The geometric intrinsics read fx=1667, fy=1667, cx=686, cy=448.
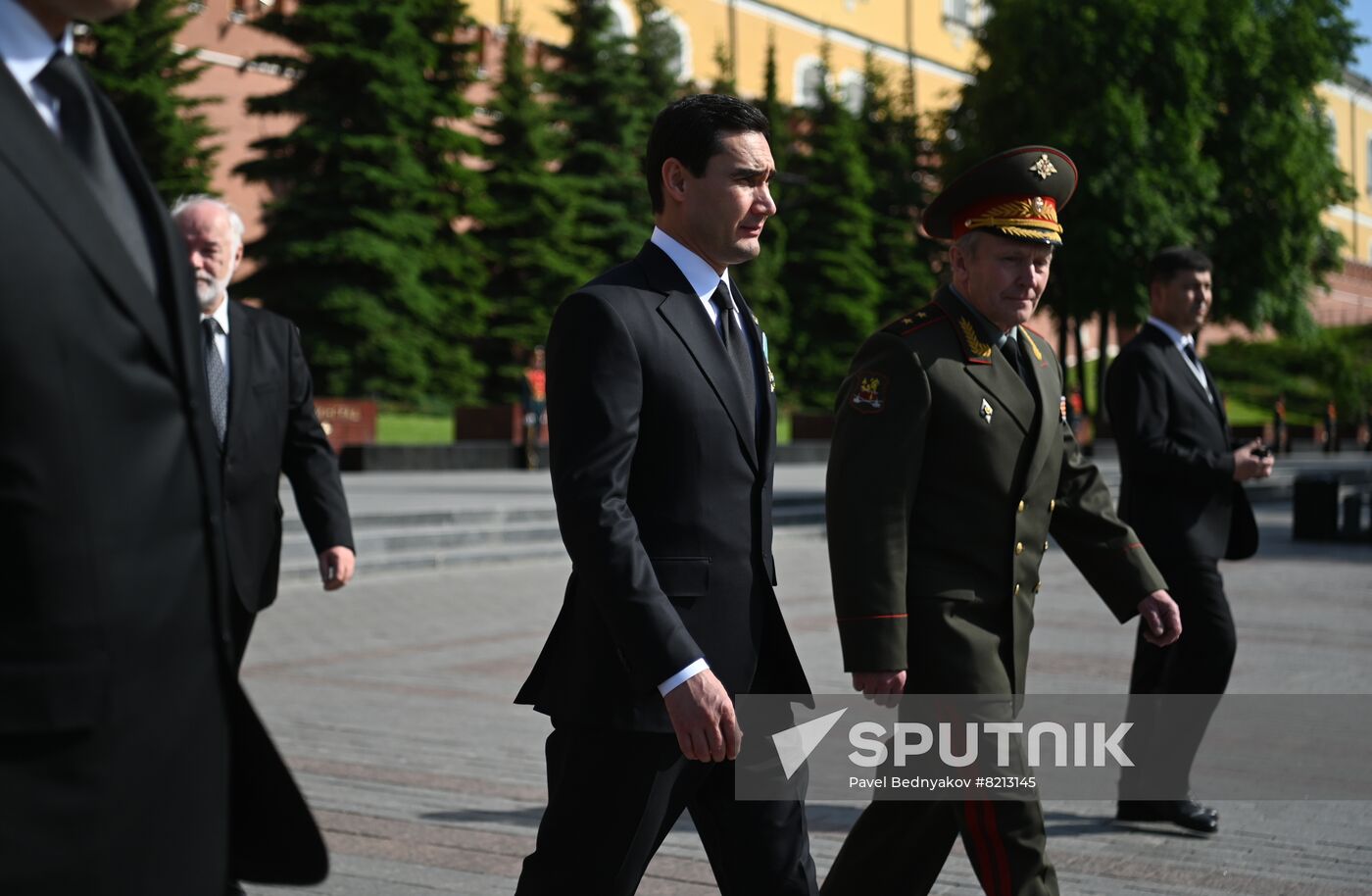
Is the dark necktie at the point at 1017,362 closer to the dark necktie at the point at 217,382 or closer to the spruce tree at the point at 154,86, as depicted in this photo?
the dark necktie at the point at 217,382

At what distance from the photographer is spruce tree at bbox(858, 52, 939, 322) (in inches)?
2028

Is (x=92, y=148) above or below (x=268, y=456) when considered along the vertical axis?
above

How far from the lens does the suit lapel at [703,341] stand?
2.93 metres

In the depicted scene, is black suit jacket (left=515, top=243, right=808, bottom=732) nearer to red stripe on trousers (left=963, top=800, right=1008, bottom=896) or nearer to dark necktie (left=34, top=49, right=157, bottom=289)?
red stripe on trousers (left=963, top=800, right=1008, bottom=896)

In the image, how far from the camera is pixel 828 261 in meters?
49.4

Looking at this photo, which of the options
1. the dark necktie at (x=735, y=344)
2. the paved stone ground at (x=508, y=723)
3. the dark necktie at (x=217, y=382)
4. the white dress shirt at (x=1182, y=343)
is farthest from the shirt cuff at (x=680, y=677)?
the white dress shirt at (x=1182, y=343)

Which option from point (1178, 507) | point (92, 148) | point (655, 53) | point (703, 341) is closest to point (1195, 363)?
point (1178, 507)

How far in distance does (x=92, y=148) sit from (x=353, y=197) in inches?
1279

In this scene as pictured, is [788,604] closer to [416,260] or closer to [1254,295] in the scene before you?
[416,260]

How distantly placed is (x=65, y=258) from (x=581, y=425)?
1287mm

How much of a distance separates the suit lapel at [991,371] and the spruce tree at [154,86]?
3041cm

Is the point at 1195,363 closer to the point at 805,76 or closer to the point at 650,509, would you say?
the point at 650,509

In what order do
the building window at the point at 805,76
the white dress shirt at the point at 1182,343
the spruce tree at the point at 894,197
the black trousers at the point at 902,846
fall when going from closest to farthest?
the black trousers at the point at 902,846 → the white dress shirt at the point at 1182,343 → the spruce tree at the point at 894,197 → the building window at the point at 805,76

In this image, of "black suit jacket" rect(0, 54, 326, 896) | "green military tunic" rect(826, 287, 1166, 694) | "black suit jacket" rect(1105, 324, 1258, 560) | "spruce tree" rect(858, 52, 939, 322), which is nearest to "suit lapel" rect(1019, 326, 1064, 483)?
"green military tunic" rect(826, 287, 1166, 694)
